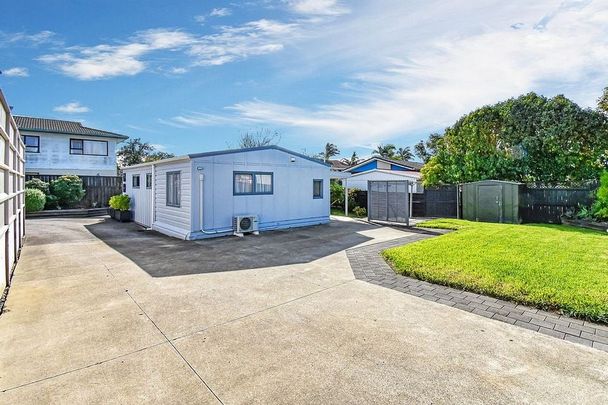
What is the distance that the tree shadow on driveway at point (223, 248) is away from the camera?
6258mm

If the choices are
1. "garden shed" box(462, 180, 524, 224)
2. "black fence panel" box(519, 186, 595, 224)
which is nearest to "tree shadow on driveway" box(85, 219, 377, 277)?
"garden shed" box(462, 180, 524, 224)

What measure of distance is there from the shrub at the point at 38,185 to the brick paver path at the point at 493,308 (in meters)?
16.2

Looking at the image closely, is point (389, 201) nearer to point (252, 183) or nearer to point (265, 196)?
point (265, 196)

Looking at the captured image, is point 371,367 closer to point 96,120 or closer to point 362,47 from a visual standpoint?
point 362,47

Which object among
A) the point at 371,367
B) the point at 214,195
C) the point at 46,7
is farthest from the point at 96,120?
the point at 371,367

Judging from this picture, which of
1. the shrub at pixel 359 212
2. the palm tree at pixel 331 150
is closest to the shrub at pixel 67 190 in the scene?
the shrub at pixel 359 212

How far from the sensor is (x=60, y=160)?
2100 cm

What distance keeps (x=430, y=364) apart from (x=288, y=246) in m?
5.65

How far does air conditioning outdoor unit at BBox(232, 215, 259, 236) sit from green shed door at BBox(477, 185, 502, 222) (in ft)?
31.9

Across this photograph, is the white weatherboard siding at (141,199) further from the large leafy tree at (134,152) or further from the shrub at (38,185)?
the large leafy tree at (134,152)

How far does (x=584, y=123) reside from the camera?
523 inches

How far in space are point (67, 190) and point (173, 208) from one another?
9535 millimetres

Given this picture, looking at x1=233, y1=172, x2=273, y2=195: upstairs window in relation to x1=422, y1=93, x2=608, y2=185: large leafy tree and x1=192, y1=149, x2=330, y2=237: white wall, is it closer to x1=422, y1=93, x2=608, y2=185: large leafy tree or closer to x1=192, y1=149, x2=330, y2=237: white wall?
x1=192, y1=149, x2=330, y2=237: white wall

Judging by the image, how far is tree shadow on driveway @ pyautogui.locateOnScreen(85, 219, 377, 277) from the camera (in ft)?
20.5
